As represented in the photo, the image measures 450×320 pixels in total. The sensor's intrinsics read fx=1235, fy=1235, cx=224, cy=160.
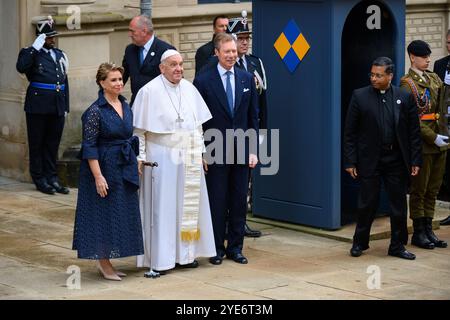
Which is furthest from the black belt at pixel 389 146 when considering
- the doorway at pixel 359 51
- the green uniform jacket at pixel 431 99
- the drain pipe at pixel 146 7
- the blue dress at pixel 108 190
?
the drain pipe at pixel 146 7

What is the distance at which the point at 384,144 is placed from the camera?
11.1 m

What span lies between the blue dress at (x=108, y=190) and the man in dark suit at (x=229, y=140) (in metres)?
0.99

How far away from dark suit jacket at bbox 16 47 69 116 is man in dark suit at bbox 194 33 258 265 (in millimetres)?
3267

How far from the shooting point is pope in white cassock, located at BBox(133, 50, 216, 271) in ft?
34.1

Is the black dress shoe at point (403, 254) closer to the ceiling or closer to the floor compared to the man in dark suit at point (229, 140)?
closer to the floor

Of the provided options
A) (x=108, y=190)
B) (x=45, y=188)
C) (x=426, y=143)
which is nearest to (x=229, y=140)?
(x=108, y=190)

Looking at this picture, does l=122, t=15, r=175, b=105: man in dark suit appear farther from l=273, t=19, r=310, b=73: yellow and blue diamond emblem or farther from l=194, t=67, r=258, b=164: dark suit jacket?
l=194, t=67, r=258, b=164: dark suit jacket

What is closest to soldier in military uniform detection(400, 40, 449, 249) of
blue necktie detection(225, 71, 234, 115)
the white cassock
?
blue necktie detection(225, 71, 234, 115)

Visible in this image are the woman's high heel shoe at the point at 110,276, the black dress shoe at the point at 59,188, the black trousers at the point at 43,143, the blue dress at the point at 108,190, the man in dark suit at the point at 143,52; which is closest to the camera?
the blue dress at the point at 108,190

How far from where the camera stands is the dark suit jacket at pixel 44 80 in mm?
13727

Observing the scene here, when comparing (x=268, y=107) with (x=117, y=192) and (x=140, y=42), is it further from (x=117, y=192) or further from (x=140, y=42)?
(x=117, y=192)

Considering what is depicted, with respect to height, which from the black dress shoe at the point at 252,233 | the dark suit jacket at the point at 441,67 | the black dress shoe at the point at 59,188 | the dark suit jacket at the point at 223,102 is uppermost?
the dark suit jacket at the point at 441,67

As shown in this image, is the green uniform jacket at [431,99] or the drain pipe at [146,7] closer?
the green uniform jacket at [431,99]

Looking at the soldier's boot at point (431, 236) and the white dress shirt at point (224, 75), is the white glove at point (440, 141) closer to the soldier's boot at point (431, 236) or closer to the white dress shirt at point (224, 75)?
the soldier's boot at point (431, 236)
